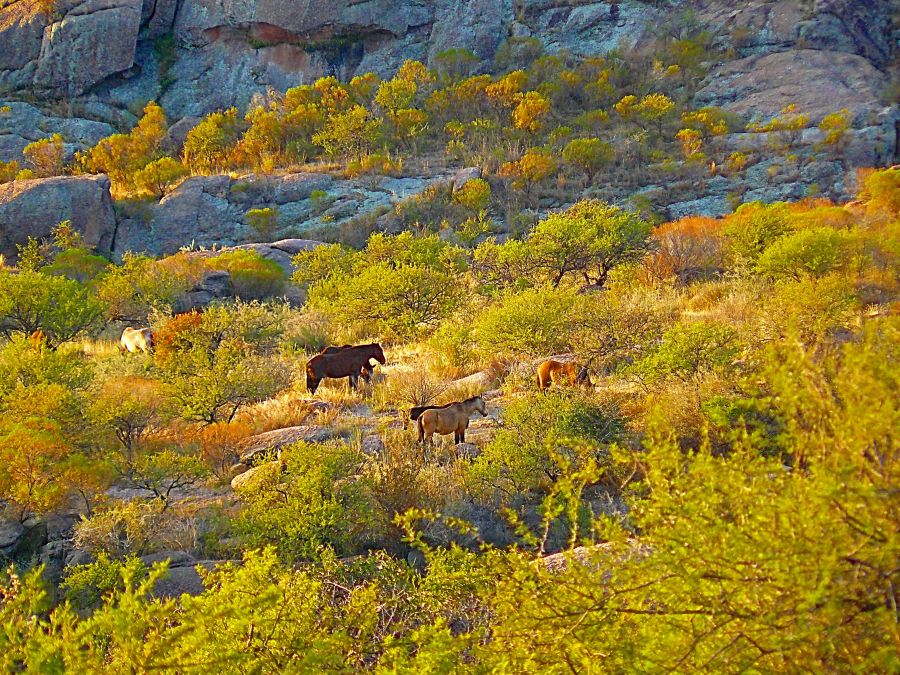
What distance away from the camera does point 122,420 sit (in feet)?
28.8

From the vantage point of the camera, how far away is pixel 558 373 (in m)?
8.91

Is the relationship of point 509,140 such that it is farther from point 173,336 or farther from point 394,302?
point 173,336

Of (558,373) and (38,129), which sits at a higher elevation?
(558,373)

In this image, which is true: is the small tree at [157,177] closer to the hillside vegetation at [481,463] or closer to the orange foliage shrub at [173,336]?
the hillside vegetation at [481,463]

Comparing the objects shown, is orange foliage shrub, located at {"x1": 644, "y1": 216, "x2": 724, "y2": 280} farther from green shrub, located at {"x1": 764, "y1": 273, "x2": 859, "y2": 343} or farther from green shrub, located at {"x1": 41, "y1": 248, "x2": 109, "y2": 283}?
green shrub, located at {"x1": 41, "y1": 248, "x2": 109, "y2": 283}

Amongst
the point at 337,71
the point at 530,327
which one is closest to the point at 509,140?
the point at 337,71

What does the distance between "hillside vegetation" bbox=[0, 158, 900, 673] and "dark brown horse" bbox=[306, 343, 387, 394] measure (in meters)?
0.34

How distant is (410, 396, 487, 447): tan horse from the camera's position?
26.0 ft

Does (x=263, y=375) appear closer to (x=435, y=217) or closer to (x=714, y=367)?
(x=714, y=367)

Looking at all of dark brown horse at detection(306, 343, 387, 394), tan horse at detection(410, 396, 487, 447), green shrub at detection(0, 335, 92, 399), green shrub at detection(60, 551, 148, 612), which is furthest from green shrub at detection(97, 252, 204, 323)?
green shrub at detection(60, 551, 148, 612)

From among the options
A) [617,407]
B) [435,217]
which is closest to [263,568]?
[617,407]

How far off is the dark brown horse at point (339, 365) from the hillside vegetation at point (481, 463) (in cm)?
34

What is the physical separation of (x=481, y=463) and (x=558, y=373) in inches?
95.6

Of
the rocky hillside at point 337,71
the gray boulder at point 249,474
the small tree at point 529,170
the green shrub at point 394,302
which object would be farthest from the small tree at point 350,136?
the gray boulder at point 249,474
